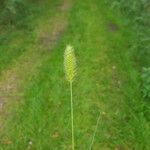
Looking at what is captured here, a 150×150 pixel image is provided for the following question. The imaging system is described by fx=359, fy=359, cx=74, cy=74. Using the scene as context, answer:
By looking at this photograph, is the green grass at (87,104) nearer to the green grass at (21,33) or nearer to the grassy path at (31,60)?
the grassy path at (31,60)

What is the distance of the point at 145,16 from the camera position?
9.87 meters

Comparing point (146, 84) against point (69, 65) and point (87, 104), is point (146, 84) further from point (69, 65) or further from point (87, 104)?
point (69, 65)

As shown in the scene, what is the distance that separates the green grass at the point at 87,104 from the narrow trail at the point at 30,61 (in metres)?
0.21

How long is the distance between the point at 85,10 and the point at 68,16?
2.58 feet

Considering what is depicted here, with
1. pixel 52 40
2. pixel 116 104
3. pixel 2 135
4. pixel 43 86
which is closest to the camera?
pixel 2 135

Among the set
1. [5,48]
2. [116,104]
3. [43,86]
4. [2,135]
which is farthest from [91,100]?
[5,48]

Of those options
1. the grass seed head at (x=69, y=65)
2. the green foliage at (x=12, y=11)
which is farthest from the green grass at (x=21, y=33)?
the grass seed head at (x=69, y=65)

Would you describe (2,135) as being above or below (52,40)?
above

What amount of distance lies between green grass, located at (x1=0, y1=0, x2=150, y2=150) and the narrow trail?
0.68 ft

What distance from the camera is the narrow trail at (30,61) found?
8.09 m

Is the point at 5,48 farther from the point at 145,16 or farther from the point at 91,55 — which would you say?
the point at 145,16

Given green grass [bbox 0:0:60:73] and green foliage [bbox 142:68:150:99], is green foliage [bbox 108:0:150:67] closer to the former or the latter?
green foliage [bbox 142:68:150:99]

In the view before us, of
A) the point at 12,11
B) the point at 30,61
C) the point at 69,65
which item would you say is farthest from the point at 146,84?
the point at 69,65

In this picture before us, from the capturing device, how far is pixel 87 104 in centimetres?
759
